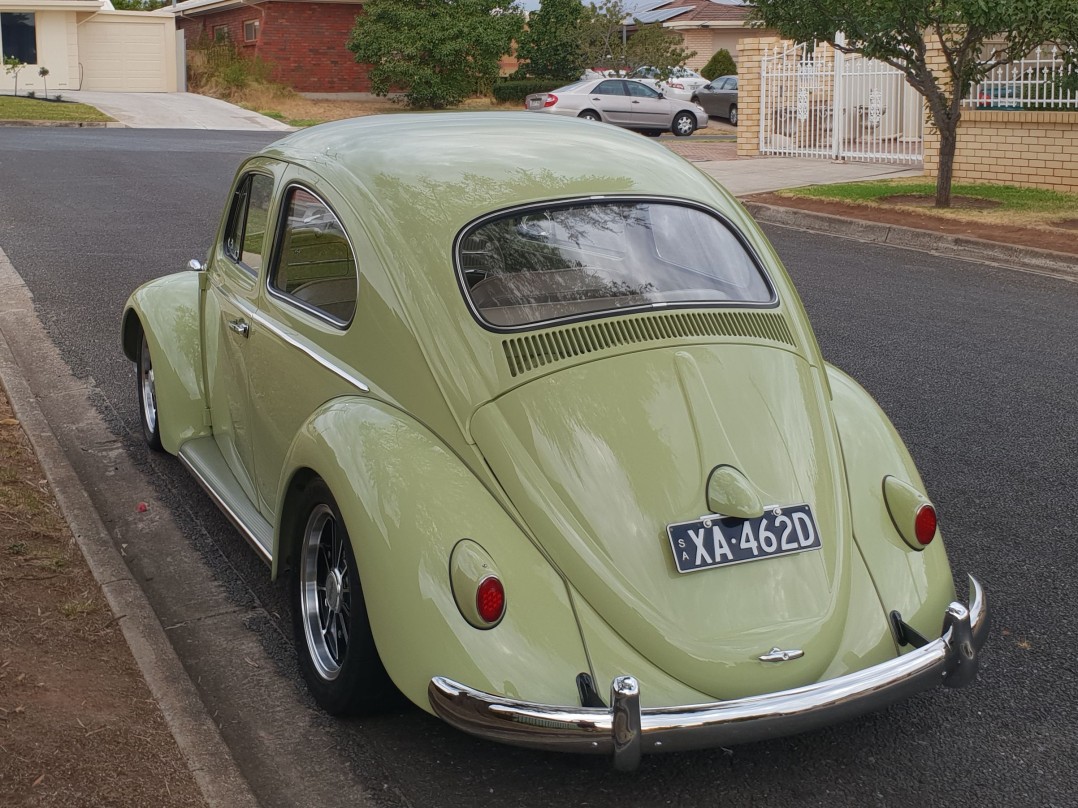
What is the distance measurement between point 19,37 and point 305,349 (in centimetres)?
4035

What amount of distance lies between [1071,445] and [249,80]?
1388 inches

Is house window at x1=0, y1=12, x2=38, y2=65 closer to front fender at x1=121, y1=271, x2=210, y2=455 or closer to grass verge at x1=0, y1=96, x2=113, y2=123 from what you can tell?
grass verge at x1=0, y1=96, x2=113, y2=123

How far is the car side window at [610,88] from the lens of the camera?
1158 inches

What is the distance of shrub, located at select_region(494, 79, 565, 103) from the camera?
1433 inches

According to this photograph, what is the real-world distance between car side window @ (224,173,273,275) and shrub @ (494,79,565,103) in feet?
105

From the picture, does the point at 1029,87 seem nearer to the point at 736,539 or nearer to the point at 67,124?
the point at 736,539

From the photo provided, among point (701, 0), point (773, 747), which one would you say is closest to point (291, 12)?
point (701, 0)

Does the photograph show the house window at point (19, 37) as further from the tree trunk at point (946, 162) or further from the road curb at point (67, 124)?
the tree trunk at point (946, 162)

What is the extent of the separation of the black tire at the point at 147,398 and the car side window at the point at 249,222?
3.26 feet

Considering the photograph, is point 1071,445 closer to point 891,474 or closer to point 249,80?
point 891,474

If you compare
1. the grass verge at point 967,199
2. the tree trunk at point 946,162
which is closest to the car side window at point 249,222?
the grass verge at point 967,199

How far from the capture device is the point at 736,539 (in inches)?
134

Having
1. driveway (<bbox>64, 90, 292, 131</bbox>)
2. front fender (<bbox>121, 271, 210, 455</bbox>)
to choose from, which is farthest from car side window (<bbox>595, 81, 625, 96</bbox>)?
front fender (<bbox>121, 271, 210, 455</bbox>)

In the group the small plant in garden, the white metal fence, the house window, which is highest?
the house window
